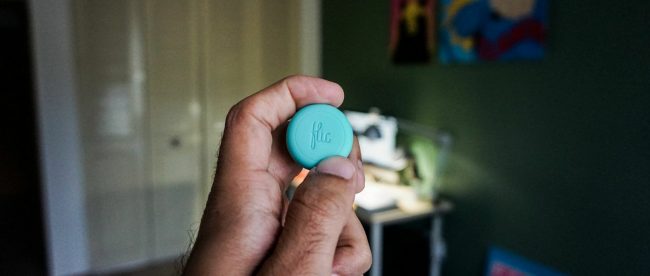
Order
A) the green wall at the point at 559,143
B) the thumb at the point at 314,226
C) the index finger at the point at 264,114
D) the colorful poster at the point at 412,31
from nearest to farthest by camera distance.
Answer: the thumb at the point at 314,226 → the index finger at the point at 264,114 → the green wall at the point at 559,143 → the colorful poster at the point at 412,31

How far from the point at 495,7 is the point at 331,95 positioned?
164 cm

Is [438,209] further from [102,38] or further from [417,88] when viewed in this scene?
[102,38]

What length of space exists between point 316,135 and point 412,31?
2.04 metres

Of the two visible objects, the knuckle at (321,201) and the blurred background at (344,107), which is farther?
the blurred background at (344,107)

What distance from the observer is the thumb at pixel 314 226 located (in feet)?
1.74

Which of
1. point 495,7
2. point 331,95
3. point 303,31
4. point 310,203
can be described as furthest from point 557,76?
point 303,31

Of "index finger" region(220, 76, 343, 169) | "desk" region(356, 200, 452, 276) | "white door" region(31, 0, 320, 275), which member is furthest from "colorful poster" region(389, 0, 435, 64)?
"index finger" region(220, 76, 343, 169)

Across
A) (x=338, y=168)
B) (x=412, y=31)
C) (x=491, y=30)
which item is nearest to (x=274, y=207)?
(x=338, y=168)

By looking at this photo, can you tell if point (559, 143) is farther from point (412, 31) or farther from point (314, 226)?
point (314, 226)

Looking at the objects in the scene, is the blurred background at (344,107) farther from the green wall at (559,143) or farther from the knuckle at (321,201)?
the knuckle at (321,201)

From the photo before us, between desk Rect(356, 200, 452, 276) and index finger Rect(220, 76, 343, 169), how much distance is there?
1481mm

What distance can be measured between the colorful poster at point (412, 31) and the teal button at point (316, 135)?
1.90 meters

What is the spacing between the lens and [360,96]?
315cm

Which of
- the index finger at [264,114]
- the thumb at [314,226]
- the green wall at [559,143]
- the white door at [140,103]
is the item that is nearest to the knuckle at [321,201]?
the thumb at [314,226]
